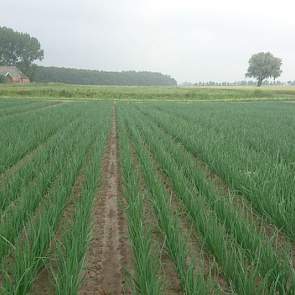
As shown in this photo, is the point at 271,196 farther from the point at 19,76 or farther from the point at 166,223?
the point at 19,76

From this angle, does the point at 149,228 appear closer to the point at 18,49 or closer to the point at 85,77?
the point at 18,49

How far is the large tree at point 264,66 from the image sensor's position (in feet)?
247

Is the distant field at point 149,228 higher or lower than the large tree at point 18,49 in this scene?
lower

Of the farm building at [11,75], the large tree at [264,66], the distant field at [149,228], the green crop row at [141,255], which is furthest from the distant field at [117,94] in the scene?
the green crop row at [141,255]

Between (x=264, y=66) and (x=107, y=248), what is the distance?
78517 millimetres

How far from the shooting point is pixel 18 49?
3150 inches

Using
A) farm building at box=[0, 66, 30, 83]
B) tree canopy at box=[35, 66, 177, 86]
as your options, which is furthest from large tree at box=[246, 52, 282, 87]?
tree canopy at box=[35, 66, 177, 86]

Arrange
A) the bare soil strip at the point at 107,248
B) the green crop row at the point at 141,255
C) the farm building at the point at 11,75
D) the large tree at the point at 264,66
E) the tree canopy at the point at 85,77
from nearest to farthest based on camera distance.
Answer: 1. the green crop row at the point at 141,255
2. the bare soil strip at the point at 107,248
3. the farm building at the point at 11,75
4. the large tree at the point at 264,66
5. the tree canopy at the point at 85,77

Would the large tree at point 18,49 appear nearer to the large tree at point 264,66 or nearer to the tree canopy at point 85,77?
the tree canopy at point 85,77

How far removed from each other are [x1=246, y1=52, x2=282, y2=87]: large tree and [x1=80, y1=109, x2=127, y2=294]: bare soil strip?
252 ft

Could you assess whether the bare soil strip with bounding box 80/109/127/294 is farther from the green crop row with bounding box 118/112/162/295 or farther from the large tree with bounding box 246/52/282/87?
the large tree with bounding box 246/52/282/87

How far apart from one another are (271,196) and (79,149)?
4.22m

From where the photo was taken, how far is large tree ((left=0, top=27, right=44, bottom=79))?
79375 millimetres

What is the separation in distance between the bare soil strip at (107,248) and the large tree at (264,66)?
7695cm
